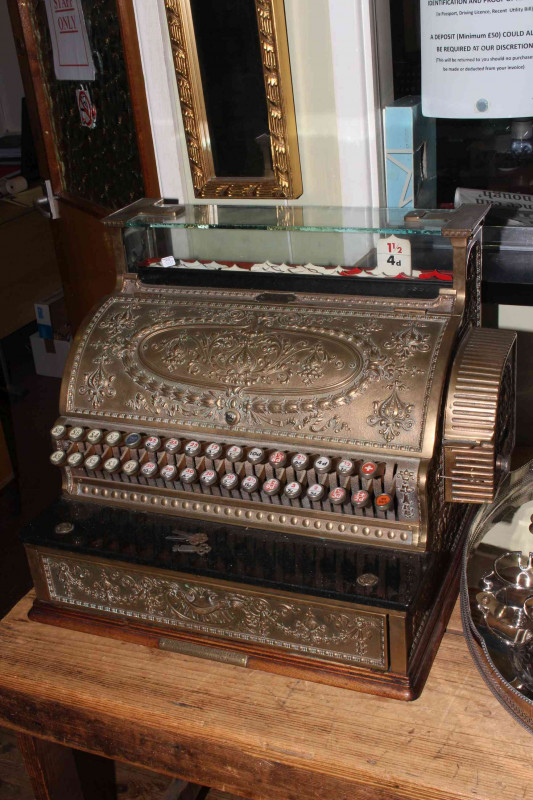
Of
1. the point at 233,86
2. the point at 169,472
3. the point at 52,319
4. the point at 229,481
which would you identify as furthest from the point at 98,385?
the point at 52,319

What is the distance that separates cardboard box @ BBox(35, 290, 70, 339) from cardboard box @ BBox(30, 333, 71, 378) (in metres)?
0.03

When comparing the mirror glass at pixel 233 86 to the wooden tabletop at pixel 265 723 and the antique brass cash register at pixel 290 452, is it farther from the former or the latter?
the wooden tabletop at pixel 265 723

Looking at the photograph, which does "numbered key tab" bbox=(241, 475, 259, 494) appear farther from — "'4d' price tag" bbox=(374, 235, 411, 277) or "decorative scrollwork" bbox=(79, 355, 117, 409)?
"'4d' price tag" bbox=(374, 235, 411, 277)

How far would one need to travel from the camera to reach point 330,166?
200 centimetres

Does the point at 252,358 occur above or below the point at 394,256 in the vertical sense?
below

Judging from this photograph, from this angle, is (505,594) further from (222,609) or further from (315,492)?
(222,609)

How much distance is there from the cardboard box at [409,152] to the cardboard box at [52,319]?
7.16 feet

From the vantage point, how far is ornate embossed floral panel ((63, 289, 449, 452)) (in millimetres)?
1309

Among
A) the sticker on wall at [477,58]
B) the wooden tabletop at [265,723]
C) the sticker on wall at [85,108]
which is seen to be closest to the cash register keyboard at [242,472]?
the wooden tabletop at [265,723]

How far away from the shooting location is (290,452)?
135 centimetres

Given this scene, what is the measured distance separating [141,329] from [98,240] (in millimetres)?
1248

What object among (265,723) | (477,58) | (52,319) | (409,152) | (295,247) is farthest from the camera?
(52,319)

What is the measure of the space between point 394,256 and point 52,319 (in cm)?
257

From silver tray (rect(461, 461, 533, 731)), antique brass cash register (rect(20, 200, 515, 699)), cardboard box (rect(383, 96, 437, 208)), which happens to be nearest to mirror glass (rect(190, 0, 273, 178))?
cardboard box (rect(383, 96, 437, 208))
